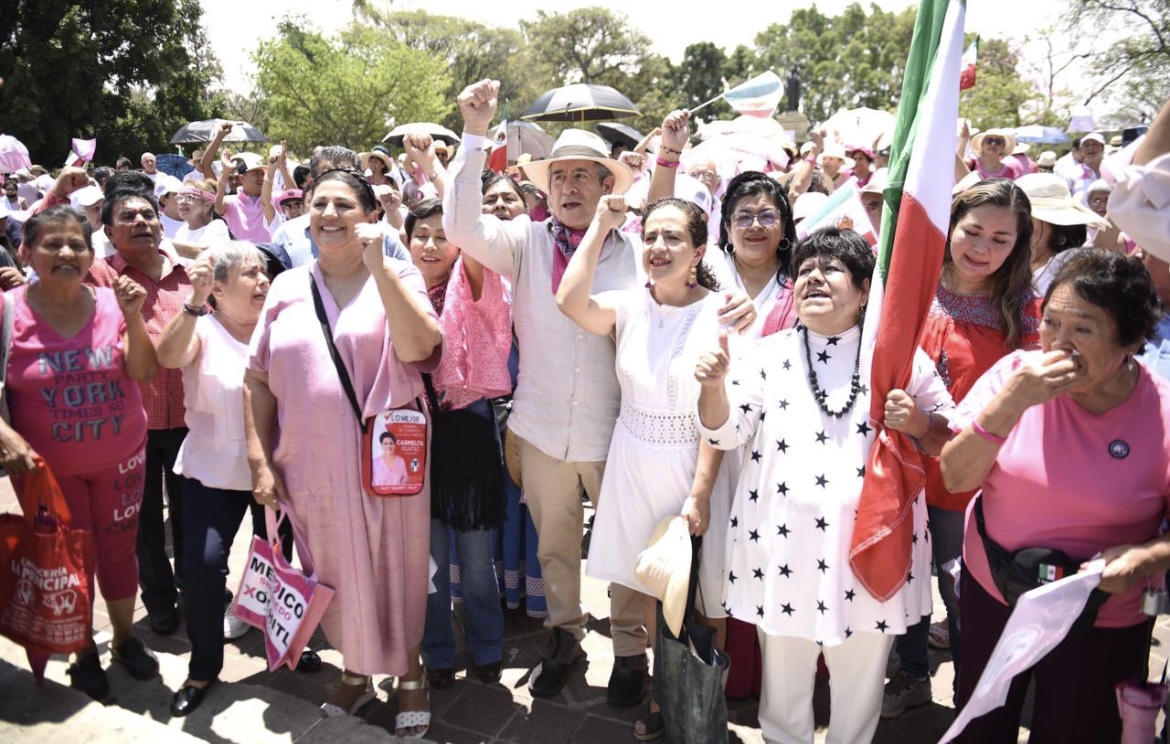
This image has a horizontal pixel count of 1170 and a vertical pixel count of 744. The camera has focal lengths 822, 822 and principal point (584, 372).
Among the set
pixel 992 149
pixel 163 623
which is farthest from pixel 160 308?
pixel 992 149

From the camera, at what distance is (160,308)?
386cm

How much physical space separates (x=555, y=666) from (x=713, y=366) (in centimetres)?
164

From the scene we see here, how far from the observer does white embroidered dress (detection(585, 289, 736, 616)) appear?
297 cm

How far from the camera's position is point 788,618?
2.67 m

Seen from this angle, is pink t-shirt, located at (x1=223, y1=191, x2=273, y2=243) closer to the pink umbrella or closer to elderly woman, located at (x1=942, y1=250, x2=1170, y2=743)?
the pink umbrella

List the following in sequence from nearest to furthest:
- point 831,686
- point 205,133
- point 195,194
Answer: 1. point 831,686
2. point 195,194
3. point 205,133

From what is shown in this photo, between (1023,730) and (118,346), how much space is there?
3979 mm

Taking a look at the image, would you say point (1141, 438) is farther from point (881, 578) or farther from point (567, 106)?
point (567, 106)

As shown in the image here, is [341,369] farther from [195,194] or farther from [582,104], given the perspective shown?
[582,104]

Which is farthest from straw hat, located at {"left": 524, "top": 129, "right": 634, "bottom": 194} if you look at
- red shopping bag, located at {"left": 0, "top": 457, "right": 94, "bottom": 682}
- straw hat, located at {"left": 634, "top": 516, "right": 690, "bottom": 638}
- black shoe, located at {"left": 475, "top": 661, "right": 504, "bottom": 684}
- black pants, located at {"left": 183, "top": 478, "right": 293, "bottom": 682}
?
Answer: red shopping bag, located at {"left": 0, "top": 457, "right": 94, "bottom": 682}

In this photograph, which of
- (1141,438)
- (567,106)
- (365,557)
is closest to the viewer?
(1141,438)

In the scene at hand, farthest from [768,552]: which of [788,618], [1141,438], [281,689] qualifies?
[281,689]

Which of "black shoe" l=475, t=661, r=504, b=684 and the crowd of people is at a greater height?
the crowd of people

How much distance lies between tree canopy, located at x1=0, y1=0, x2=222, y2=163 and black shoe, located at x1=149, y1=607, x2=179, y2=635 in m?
22.9
